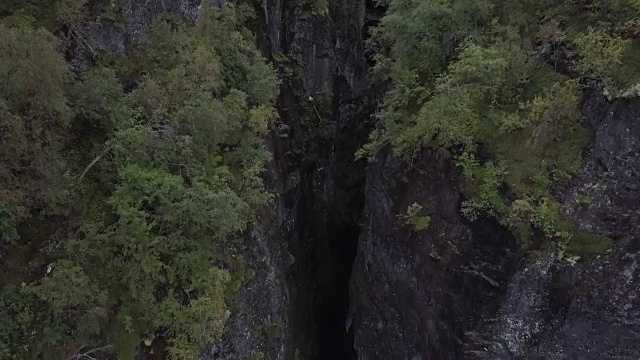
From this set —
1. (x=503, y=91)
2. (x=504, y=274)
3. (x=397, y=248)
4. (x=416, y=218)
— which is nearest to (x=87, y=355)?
(x=416, y=218)

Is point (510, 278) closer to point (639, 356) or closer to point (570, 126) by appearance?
point (639, 356)

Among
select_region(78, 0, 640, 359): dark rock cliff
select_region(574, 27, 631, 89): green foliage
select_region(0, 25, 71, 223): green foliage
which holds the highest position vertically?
select_region(574, 27, 631, 89): green foliage

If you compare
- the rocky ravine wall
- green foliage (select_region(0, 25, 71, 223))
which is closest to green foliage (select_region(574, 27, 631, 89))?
the rocky ravine wall

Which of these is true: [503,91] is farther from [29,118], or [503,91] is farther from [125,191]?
[29,118]

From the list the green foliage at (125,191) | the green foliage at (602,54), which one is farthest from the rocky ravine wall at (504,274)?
the green foliage at (125,191)

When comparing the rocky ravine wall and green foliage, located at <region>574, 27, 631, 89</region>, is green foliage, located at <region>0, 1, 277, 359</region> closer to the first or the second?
the rocky ravine wall

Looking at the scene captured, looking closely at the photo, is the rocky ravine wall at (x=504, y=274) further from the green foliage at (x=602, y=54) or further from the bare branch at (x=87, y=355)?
the bare branch at (x=87, y=355)
